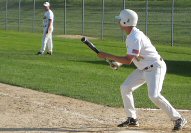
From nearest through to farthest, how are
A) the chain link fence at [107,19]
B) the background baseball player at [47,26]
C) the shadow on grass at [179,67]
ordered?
the shadow on grass at [179,67] < the background baseball player at [47,26] < the chain link fence at [107,19]

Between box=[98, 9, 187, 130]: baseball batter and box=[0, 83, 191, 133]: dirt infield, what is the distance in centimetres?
50

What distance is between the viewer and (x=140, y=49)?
9.14m

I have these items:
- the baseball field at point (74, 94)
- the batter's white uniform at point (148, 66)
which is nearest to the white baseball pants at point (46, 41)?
the baseball field at point (74, 94)

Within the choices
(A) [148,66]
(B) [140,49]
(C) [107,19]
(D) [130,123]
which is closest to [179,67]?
(D) [130,123]

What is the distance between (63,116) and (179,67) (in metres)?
11.0

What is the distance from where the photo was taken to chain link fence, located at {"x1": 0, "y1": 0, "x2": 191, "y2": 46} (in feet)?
129

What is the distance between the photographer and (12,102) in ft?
40.8

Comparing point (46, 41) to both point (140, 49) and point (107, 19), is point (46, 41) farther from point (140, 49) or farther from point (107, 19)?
point (107, 19)

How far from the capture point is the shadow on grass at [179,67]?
64.0 ft

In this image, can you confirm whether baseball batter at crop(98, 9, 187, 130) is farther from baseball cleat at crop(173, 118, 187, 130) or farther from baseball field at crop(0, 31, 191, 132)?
baseball field at crop(0, 31, 191, 132)

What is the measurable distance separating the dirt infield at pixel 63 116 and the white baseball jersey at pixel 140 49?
1.14 metres

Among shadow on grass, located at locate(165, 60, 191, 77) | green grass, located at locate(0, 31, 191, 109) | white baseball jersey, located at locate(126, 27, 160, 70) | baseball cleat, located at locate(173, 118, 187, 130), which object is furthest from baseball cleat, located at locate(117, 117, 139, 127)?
shadow on grass, located at locate(165, 60, 191, 77)

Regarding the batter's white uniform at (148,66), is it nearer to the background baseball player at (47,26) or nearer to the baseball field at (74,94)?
the baseball field at (74,94)

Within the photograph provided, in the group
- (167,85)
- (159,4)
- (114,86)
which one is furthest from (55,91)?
(159,4)
